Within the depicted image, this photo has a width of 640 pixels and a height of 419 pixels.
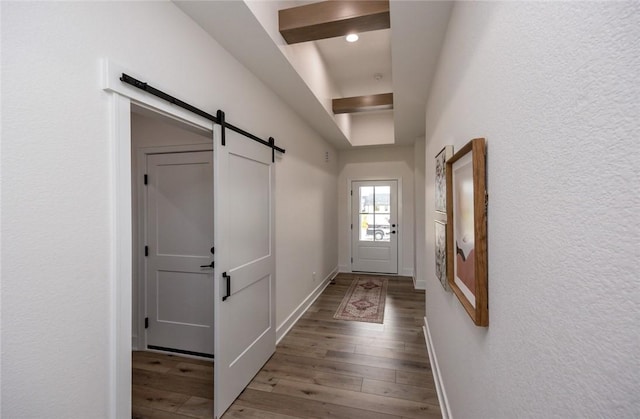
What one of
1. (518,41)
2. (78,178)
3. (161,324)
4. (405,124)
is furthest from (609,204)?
(405,124)

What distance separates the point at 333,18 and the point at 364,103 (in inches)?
67.9

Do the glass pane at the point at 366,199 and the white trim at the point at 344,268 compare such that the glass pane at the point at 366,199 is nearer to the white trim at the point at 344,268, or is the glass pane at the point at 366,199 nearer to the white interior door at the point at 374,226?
the white interior door at the point at 374,226

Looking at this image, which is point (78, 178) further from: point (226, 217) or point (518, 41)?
point (518, 41)

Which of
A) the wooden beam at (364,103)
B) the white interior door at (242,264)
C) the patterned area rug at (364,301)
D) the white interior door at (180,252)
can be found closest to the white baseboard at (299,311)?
the white interior door at (242,264)

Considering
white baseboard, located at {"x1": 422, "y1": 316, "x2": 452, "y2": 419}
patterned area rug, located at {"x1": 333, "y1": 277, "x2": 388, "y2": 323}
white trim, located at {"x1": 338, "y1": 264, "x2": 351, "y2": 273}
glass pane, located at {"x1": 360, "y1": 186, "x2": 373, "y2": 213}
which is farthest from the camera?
white trim, located at {"x1": 338, "y1": 264, "x2": 351, "y2": 273}

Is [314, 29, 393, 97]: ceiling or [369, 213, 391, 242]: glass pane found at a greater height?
[314, 29, 393, 97]: ceiling

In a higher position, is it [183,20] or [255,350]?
[183,20]

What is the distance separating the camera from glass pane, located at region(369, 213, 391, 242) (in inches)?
226

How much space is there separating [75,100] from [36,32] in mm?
232

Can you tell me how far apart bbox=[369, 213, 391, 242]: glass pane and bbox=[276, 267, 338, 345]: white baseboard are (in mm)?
1419

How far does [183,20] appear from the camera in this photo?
5.41 feet

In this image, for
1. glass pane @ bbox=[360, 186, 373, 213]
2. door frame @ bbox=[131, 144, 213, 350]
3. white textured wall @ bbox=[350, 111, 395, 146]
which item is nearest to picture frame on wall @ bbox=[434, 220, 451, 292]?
door frame @ bbox=[131, 144, 213, 350]

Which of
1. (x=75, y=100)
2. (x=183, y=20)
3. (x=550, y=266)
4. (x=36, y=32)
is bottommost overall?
(x=550, y=266)

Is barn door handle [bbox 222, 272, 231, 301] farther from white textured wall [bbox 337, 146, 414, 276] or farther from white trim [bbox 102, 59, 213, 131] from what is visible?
white textured wall [bbox 337, 146, 414, 276]
